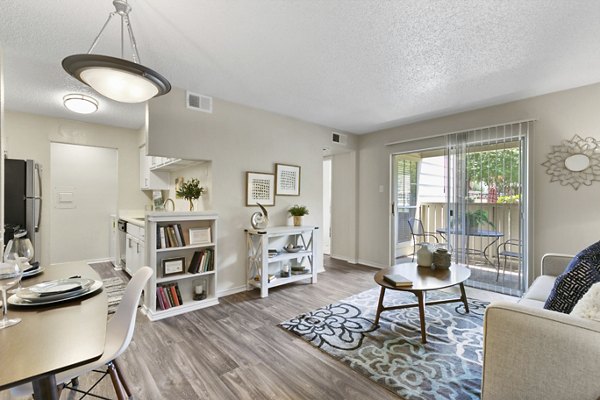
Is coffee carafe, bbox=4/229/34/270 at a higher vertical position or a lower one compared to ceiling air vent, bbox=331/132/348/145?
lower

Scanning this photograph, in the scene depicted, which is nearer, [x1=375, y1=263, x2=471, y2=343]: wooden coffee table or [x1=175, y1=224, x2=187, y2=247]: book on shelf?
[x1=375, y1=263, x2=471, y2=343]: wooden coffee table

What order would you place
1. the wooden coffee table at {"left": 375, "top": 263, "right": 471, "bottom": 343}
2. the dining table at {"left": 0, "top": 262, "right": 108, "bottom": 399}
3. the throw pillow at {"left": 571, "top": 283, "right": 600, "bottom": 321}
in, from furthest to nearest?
the wooden coffee table at {"left": 375, "top": 263, "right": 471, "bottom": 343} → the throw pillow at {"left": 571, "top": 283, "right": 600, "bottom": 321} → the dining table at {"left": 0, "top": 262, "right": 108, "bottom": 399}

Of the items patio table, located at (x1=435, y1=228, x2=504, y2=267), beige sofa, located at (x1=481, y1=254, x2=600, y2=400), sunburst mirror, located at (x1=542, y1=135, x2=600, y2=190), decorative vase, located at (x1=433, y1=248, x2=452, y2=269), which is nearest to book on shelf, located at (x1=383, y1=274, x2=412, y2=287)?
decorative vase, located at (x1=433, y1=248, x2=452, y2=269)

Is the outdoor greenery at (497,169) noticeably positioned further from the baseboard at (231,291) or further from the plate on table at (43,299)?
the plate on table at (43,299)

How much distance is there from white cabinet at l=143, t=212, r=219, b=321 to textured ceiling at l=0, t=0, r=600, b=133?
1504 millimetres

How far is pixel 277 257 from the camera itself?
3.58 metres

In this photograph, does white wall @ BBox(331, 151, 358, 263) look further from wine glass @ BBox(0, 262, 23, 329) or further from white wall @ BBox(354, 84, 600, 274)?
wine glass @ BBox(0, 262, 23, 329)

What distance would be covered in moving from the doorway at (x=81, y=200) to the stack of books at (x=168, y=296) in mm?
3091

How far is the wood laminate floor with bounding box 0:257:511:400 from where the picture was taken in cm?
171

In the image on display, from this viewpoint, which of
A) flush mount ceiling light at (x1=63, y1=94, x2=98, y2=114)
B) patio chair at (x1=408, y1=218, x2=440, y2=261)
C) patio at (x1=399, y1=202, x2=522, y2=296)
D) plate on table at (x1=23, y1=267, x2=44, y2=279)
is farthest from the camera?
patio chair at (x1=408, y1=218, x2=440, y2=261)

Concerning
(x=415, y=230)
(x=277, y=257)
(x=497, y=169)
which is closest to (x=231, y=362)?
(x=277, y=257)

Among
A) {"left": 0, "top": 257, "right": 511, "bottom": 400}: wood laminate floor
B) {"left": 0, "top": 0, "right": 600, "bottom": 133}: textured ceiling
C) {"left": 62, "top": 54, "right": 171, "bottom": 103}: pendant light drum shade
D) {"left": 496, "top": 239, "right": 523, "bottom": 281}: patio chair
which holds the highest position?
{"left": 0, "top": 0, "right": 600, "bottom": 133}: textured ceiling

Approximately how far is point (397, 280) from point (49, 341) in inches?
88.5

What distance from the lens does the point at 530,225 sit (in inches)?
129
